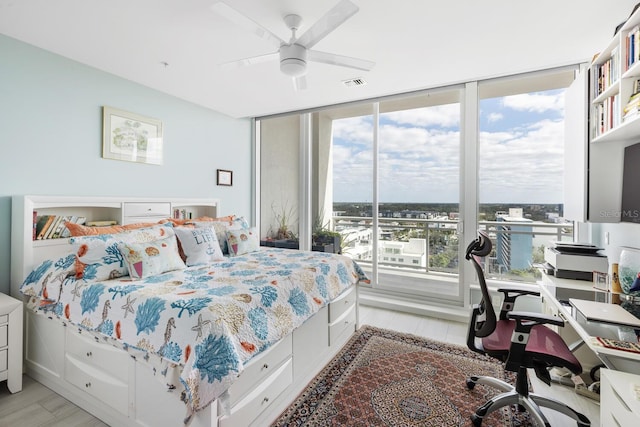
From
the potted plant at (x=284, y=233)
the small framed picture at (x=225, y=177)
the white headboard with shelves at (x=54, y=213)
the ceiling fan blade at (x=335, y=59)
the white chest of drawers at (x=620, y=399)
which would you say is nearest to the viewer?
the white chest of drawers at (x=620, y=399)

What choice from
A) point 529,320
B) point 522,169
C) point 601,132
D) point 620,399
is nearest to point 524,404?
point 529,320

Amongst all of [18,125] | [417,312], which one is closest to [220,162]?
[18,125]

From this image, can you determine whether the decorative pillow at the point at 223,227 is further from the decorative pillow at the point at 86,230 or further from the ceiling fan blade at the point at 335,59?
the ceiling fan blade at the point at 335,59

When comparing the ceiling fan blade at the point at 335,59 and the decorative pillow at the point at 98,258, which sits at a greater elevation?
the ceiling fan blade at the point at 335,59

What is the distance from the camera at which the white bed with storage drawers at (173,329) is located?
145 centimetres

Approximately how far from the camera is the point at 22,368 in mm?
2244

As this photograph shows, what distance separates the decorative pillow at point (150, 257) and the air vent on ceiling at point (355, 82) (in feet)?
7.73

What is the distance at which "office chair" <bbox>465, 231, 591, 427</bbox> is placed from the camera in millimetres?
1587

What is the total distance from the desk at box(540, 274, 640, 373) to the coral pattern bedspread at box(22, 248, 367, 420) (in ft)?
4.97

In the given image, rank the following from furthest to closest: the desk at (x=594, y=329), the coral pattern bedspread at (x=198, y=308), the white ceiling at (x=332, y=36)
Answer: the white ceiling at (x=332, y=36) → the coral pattern bedspread at (x=198, y=308) → the desk at (x=594, y=329)

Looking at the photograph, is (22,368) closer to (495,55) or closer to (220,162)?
(220,162)

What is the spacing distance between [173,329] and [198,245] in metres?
1.28

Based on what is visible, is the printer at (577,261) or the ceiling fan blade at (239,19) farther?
the printer at (577,261)

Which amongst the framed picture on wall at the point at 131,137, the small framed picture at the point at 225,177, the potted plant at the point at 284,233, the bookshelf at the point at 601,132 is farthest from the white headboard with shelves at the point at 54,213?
the bookshelf at the point at 601,132
